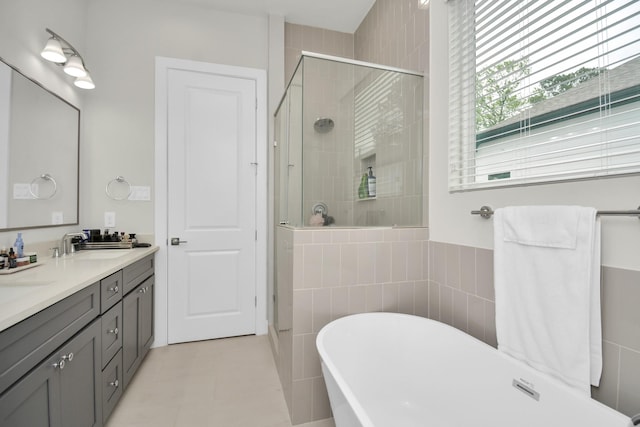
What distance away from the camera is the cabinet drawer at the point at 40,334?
0.79m

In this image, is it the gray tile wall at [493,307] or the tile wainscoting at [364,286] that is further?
the tile wainscoting at [364,286]

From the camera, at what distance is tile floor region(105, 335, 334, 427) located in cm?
156

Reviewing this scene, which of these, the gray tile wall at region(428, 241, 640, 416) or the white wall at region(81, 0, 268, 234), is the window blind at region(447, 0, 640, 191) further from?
the white wall at region(81, 0, 268, 234)

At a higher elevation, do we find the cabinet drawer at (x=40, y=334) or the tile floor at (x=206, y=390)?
the cabinet drawer at (x=40, y=334)

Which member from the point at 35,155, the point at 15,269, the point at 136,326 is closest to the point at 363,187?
the point at 136,326

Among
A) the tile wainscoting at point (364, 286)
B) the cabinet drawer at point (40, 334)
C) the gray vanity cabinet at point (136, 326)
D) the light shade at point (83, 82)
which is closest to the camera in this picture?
the cabinet drawer at point (40, 334)

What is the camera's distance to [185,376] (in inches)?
77.4

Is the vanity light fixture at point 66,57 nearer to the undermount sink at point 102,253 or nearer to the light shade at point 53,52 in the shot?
the light shade at point 53,52

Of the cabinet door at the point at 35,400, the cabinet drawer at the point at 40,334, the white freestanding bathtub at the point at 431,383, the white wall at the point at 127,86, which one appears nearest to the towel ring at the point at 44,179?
the white wall at the point at 127,86

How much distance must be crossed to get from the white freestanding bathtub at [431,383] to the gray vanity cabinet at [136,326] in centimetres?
129

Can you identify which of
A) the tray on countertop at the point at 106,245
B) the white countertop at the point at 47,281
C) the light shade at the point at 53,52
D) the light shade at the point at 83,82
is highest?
the light shade at the point at 53,52

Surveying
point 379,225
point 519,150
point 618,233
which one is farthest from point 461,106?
point 618,233

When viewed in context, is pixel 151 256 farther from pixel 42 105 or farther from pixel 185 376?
pixel 42 105

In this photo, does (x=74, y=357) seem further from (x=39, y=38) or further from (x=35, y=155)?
(x=39, y=38)
